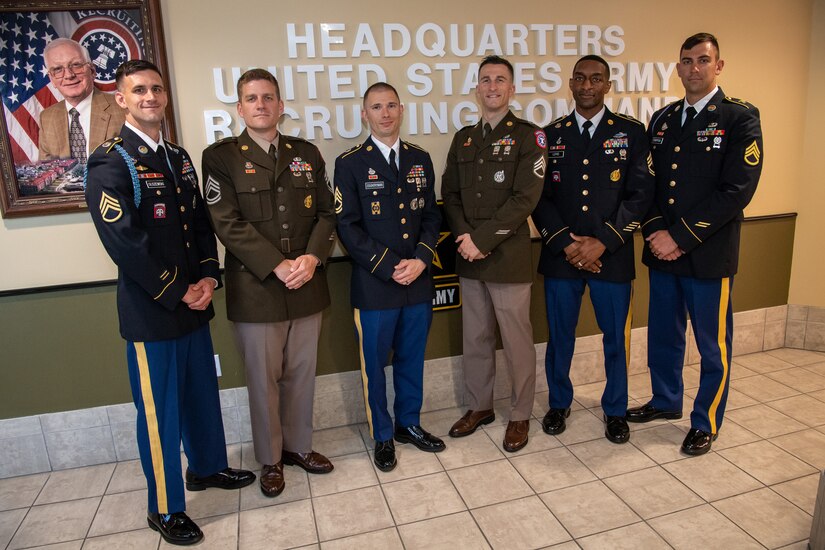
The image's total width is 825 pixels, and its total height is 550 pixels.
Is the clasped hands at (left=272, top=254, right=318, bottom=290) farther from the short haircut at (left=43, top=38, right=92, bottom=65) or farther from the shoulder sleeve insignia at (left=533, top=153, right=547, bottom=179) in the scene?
the short haircut at (left=43, top=38, right=92, bottom=65)

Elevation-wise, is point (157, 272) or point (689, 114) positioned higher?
point (689, 114)

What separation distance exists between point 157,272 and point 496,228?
1.53 meters

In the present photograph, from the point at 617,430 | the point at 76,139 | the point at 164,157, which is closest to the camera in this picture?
the point at 164,157

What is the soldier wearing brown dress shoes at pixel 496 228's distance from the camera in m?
2.79

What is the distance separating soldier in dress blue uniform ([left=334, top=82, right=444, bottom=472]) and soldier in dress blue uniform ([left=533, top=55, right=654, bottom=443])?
2.17 feet

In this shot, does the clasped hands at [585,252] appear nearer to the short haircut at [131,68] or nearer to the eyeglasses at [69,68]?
the short haircut at [131,68]

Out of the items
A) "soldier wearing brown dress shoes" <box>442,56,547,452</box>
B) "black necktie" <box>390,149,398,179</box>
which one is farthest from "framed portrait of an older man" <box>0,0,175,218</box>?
"soldier wearing brown dress shoes" <box>442,56,547,452</box>

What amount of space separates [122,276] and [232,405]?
116 cm

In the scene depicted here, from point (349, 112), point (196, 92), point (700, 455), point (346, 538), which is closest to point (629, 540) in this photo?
point (700, 455)

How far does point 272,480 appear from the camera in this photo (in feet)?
8.69

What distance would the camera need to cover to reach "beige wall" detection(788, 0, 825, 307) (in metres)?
3.83

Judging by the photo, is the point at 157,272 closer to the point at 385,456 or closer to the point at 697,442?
the point at 385,456

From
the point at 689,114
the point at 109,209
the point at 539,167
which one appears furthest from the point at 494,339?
the point at 109,209

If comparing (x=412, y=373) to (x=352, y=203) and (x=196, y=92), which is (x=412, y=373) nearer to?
(x=352, y=203)
